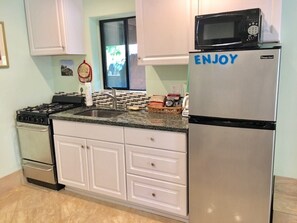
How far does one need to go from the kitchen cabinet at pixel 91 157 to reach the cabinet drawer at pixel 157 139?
12 centimetres

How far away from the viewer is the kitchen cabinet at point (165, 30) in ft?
7.02

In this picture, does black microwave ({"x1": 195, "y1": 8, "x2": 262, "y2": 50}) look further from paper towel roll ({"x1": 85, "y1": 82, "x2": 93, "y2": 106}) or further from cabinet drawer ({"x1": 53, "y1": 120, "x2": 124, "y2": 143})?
paper towel roll ({"x1": 85, "y1": 82, "x2": 93, "y2": 106})

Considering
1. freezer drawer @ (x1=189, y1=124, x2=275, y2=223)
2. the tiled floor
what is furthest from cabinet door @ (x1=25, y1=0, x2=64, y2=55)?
freezer drawer @ (x1=189, y1=124, x2=275, y2=223)

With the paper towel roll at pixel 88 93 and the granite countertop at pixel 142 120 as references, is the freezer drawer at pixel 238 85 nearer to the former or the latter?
the granite countertop at pixel 142 120

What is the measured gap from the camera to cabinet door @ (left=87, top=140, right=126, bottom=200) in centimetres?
241

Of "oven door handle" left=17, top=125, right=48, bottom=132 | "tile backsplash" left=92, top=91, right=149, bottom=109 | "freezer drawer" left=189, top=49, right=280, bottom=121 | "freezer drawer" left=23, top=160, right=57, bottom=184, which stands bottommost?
"freezer drawer" left=23, top=160, right=57, bottom=184

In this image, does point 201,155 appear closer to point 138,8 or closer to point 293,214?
point 293,214

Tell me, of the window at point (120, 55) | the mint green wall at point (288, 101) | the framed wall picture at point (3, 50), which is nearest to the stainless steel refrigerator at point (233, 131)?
the mint green wall at point (288, 101)

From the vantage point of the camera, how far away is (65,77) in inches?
131

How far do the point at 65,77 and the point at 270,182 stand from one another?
2657mm

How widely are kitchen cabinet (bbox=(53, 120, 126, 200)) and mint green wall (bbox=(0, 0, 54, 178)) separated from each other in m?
0.63

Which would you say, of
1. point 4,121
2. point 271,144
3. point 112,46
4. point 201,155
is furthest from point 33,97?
point 271,144

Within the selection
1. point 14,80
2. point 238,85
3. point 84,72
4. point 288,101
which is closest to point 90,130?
point 84,72

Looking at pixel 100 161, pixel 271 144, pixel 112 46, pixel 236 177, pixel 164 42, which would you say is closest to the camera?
pixel 271 144
